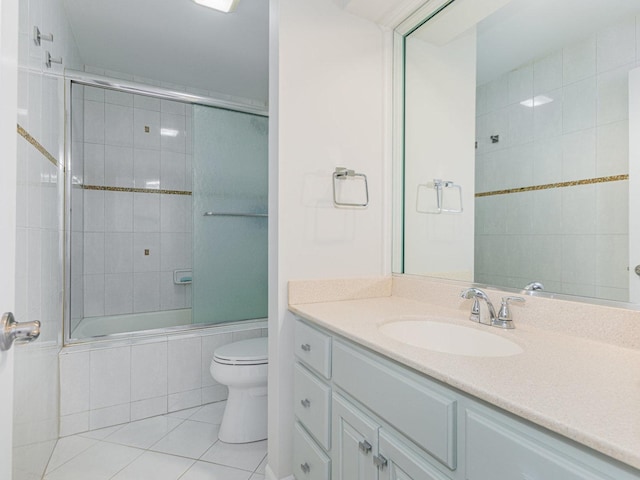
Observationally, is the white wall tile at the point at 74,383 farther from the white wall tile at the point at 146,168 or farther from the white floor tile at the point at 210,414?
the white wall tile at the point at 146,168

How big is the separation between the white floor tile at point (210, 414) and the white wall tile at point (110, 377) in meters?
0.43

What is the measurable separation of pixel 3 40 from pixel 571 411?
1242 millimetres

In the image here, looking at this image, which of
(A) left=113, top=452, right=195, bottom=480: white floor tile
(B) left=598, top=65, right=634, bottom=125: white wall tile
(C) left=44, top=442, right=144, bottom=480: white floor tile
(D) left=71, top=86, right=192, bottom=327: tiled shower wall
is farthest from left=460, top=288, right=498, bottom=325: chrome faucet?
(D) left=71, top=86, right=192, bottom=327: tiled shower wall

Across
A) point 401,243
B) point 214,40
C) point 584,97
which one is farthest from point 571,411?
point 214,40

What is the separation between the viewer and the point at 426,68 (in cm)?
172

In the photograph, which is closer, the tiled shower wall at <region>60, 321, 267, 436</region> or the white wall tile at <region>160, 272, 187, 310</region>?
the tiled shower wall at <region>60, 321, 267, 436</region>

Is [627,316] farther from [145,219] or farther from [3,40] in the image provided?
[145,219]

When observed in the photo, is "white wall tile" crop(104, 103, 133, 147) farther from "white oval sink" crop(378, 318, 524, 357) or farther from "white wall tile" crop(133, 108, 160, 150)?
"white oval sink" crop(378, 318, 524, 357)

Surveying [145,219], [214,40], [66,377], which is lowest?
[66,377]

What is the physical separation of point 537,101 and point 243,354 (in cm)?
180

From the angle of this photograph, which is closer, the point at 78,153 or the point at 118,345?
the point at 118,345

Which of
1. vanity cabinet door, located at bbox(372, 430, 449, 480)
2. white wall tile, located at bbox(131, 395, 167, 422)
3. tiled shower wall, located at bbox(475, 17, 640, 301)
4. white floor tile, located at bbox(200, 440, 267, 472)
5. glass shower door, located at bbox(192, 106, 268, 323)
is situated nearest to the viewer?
vanity cabinet door, located at bbox(372, 430, 449, 480)

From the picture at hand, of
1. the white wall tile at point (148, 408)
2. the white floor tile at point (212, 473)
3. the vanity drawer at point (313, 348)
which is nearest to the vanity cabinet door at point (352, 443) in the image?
the vanity drawer at point (313, 348)

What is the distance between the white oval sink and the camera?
3.84ft
